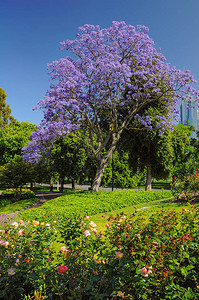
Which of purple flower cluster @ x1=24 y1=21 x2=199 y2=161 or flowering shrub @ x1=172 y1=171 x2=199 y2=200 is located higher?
purple flower cluster @ x1=24 y1=21 x2=199 y2=161

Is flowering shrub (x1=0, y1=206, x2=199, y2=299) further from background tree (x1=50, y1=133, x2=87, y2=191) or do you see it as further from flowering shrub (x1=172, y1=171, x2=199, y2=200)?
background tree (x1=50, y1=133, x2=87, y2=191)

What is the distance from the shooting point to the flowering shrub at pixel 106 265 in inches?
95.7

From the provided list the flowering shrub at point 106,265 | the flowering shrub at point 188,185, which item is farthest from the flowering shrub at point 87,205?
the flowering shrub at point 106,265

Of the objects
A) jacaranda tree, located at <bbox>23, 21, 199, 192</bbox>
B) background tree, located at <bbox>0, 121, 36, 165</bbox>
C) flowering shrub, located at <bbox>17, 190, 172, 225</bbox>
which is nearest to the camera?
flowering shrub, located at <bbox>17, 190, 172, 225</bbox>

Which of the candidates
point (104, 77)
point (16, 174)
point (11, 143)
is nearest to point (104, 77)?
point (104, 77)

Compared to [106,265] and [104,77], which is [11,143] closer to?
[104,77]

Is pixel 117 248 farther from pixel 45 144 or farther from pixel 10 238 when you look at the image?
pixel 45 144

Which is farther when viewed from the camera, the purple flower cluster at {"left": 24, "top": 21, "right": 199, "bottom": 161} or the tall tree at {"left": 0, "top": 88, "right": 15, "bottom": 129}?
the tall tree at {"left": 0, "top": 88, "right": 15, "bottom": 129}

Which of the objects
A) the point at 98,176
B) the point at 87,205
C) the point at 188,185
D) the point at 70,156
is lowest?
the point at 87,205

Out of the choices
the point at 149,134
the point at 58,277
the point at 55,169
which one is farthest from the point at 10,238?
the point at 55,169

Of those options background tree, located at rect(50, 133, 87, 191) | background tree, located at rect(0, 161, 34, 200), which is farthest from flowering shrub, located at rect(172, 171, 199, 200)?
background tree, located at rect(0, 161, 34, 200)

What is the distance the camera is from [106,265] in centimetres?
258

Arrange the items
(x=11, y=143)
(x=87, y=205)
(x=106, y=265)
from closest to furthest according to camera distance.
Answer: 1. (x=106, y=265)
2. (x=87, y=205)
3. (x=11, y=143)

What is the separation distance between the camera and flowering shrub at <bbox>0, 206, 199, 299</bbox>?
2.43 meters
